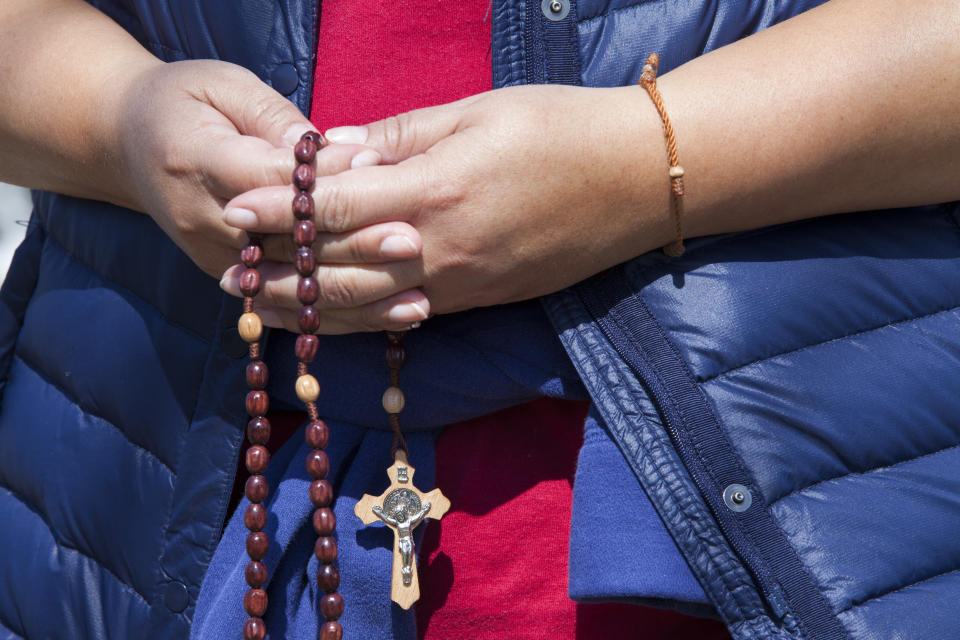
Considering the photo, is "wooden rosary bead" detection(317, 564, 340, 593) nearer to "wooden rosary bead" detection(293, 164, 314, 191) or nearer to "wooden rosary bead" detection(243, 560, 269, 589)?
"wooden rosary bead" detection(243, 560, 269, 589)

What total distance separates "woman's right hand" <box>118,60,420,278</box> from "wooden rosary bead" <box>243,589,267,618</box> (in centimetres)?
41

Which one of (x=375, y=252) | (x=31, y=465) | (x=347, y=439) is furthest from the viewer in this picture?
(x=31, y=465)

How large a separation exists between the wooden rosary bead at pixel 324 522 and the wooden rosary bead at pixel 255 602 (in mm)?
103

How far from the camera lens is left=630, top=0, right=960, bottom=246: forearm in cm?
104

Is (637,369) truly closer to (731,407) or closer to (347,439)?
(731,407)

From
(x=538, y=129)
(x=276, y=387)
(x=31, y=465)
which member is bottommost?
(x=31, y=465)

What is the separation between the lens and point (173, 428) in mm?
1256

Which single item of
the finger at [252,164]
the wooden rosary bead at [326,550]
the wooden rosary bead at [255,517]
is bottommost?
the wooden rosary bead at [326,550]

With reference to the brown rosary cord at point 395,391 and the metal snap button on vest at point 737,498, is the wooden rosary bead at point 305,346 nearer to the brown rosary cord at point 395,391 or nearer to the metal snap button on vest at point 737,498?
the brown rosary cord at point 395,391

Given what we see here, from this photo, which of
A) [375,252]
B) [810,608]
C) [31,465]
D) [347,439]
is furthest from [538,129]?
[31,465]

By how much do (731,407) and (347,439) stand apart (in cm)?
50

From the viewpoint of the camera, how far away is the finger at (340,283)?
3.35 ft

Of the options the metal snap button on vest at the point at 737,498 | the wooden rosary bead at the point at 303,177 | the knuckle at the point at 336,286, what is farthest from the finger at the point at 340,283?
the metal snap button on vest at the point at 737,498

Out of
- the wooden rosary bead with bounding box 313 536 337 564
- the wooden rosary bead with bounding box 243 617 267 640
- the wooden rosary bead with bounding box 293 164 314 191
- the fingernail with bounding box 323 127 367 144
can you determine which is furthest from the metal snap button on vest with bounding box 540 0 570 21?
the wooden rosary bead with bounding box 243 617 267 640
